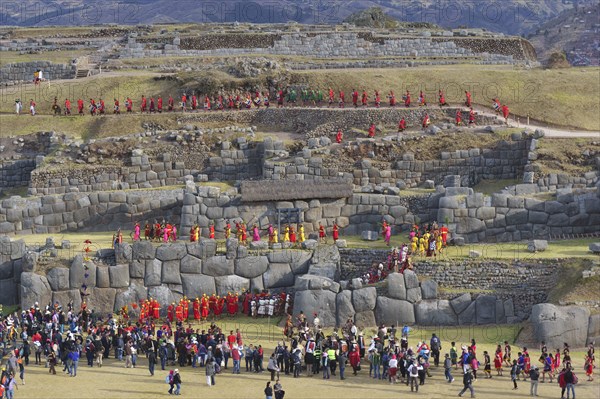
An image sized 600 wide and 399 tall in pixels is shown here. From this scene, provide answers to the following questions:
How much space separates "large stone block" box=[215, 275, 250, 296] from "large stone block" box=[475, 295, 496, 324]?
9.46 metres

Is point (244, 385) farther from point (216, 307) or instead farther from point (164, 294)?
point (164, 294)

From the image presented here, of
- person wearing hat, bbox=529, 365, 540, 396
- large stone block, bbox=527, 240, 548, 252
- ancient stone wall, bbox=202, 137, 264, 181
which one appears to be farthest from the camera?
ancient stone wall, bbox=202, 137, 264, 181

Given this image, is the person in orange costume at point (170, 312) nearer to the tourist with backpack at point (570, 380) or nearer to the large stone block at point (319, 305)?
the large stone block at point (319, 305)

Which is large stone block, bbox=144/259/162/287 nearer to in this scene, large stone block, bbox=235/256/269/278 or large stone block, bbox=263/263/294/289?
large stone block, bbox=235/256/269/278

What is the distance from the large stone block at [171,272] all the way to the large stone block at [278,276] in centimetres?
336

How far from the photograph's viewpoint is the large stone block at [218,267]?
56250 millimetres

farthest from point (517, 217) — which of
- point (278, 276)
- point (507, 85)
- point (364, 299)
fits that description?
point (507, 85)

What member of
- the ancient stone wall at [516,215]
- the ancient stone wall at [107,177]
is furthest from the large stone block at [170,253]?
the ancient stone wall at [107,177]

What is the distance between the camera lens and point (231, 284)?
56.1m

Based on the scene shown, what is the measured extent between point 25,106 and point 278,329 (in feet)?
105

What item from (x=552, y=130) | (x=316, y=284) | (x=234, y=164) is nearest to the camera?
(x=316, y=284)

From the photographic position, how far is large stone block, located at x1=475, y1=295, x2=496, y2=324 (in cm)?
5169

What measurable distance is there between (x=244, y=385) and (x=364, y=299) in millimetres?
7889

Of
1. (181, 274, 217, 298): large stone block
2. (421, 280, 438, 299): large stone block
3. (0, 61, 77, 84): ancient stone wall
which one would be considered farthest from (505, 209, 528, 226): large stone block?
(0, 61, 77, 84): ancient stone wall
